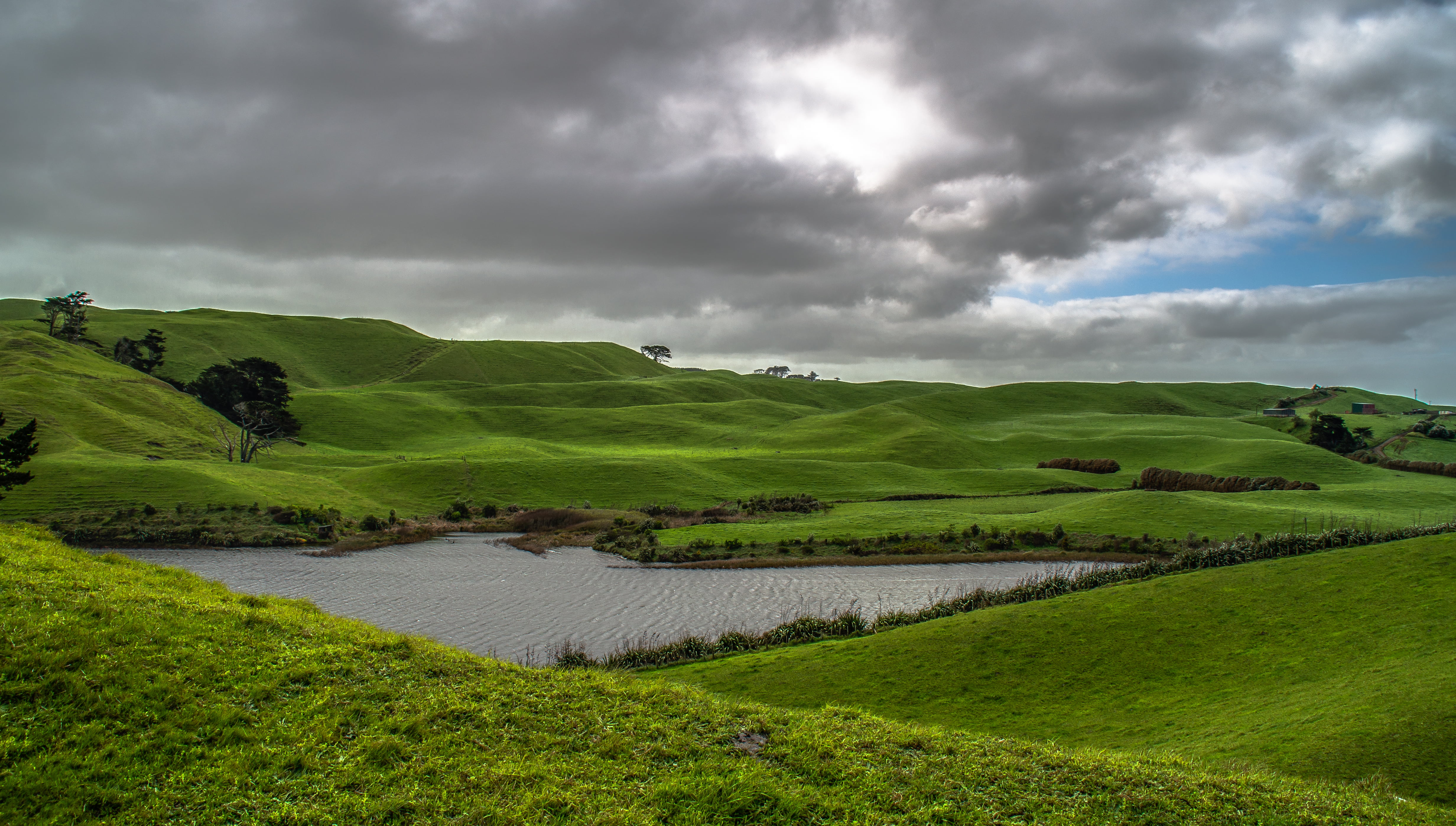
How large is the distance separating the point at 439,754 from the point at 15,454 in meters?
41.7

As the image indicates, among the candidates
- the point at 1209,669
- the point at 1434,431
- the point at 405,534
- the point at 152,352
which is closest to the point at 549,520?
the point at 405,534

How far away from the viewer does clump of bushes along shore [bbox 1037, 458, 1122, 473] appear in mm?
91812

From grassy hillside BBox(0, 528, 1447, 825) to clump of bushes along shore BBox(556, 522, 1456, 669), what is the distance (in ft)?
40.2

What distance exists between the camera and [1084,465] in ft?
308

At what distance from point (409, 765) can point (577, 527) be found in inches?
2117

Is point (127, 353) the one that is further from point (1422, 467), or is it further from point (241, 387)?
point (1422, 467)

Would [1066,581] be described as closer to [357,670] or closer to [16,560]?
[357,670]

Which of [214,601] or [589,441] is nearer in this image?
[214,601]

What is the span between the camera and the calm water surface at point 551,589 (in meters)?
33.8

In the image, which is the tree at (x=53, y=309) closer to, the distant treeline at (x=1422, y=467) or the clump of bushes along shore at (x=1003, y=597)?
the clump of bushes along shore at (x=1003, y=597)

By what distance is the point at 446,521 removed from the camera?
224 ft

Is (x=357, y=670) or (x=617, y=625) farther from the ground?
(x=357, y=670)

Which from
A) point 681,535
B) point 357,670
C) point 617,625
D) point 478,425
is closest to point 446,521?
point 681,535

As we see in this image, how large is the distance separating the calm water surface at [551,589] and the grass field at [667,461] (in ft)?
34.3
